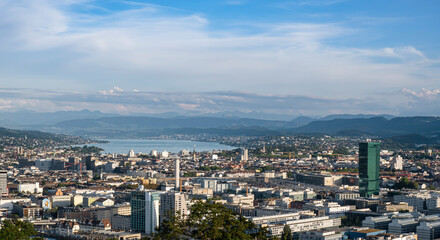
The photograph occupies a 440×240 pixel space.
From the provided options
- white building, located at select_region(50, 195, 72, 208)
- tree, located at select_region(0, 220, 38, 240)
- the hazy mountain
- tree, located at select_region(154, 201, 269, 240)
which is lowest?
white building, located at select_region(50, 195, 72, 208)

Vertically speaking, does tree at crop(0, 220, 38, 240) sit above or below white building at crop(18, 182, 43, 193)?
above

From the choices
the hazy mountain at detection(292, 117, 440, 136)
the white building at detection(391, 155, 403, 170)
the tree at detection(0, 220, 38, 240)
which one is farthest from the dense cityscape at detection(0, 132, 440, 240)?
the hazy mountain at detection(292, 117, 440, 136)

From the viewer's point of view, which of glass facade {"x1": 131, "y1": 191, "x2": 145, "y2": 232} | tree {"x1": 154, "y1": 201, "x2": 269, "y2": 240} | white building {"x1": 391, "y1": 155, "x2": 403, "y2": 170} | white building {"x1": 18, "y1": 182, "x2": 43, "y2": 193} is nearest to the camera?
tree {"x1": 154, "y1": 201, "x2": 269, "y2": 240}

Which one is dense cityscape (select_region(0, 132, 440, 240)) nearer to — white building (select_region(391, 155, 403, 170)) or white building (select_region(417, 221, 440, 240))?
white building (select_region(417, 221, 440, 240))

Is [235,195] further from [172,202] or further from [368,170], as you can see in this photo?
[172,202]

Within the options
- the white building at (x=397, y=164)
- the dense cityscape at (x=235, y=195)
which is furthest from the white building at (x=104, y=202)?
the white building at (x=397, y=164)

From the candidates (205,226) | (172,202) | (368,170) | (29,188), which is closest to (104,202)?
(172,202)

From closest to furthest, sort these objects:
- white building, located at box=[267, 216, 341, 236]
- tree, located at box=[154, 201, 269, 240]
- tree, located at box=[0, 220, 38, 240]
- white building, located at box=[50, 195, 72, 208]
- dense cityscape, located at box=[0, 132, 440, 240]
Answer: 1. tree, located at box=[154, 201, 269, 240]
2. tree, located at box=[0, 220, 38, 240]
3. white building, located at box=[267, 216, 341, 236]
4. dense cityscape, located at box=[0, 132, 440, 240]
5. white building, located at box=[50, 195, 72, 208]

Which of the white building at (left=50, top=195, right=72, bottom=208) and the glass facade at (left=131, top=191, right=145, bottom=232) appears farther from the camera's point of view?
the white building at (left=50, top=195, right=72, bottom=208)
